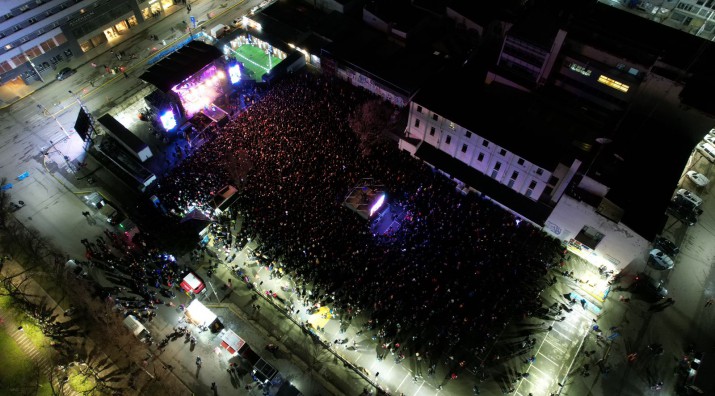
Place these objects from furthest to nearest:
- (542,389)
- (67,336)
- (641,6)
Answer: (641,6), (67,336), (542,389)

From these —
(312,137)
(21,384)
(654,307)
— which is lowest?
(21,384)

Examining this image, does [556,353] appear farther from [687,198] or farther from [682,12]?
[682,12]

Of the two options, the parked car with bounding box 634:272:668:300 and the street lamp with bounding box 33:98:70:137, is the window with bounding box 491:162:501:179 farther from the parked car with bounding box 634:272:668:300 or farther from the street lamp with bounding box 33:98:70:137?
the street lamp with bounding box 33:98:70:137

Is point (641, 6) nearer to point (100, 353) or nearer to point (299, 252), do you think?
point (299, 252)

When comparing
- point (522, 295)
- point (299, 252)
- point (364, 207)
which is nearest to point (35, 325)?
point (299, 252)

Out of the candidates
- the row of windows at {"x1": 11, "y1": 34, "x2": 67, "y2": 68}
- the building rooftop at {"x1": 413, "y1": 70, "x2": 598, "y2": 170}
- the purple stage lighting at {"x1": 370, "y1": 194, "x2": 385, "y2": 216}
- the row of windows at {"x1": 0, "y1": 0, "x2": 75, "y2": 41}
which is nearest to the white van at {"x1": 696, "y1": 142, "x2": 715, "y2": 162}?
the building rooftop at {"x1": 413, "y1": 70, "x2": 598, "y2": 170}

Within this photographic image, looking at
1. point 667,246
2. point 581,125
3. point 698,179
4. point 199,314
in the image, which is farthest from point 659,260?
point 199,314

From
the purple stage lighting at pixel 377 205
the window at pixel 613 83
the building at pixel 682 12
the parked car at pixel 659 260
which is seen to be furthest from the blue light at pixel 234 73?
the building at pixel 682 12

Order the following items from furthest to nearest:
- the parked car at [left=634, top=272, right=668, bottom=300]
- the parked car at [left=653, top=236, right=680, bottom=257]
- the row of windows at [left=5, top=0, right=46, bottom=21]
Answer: the row of windows at [left=5, top=0, right=46, bottom=21] < the parked car at [left=653, top=236, right=680, bottom=257] < the parked car at [left=634, top=272, right=668, bottom=300]
